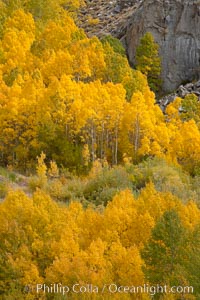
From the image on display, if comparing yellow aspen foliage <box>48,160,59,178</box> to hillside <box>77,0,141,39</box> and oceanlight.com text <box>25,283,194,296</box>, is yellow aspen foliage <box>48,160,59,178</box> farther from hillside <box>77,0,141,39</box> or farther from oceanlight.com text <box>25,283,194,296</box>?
hillside <box>77,0,141,39</box>

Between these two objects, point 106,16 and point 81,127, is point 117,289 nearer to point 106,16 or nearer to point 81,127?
point 81,127

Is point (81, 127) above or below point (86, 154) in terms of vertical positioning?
above

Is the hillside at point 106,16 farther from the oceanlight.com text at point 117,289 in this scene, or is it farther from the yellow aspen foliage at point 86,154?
the oceanlight.com text at point 117,289

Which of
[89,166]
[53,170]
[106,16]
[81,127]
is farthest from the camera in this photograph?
[106,16]

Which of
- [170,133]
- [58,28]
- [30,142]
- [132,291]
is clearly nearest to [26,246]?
[132,291]

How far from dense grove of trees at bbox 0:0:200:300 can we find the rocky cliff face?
1751 mm

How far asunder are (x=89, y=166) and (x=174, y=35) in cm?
2451

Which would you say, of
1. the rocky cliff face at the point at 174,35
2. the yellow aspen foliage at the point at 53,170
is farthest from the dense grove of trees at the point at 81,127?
the rocky cliff face at the point at 174,35

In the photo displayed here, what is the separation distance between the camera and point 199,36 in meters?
49.2

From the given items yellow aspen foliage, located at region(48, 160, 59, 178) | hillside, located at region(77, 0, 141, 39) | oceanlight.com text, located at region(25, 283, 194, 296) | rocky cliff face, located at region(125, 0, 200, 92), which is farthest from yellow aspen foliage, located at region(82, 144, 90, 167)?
hillside, located at region(77, 0, 141, 39)

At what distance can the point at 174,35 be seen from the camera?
49.8 m

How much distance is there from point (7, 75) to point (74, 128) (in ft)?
25.8

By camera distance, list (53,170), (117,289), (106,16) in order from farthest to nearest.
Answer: (106,16)
(53,170)
(117,289)

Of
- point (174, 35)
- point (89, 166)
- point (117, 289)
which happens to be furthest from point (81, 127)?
point (174, 35)
